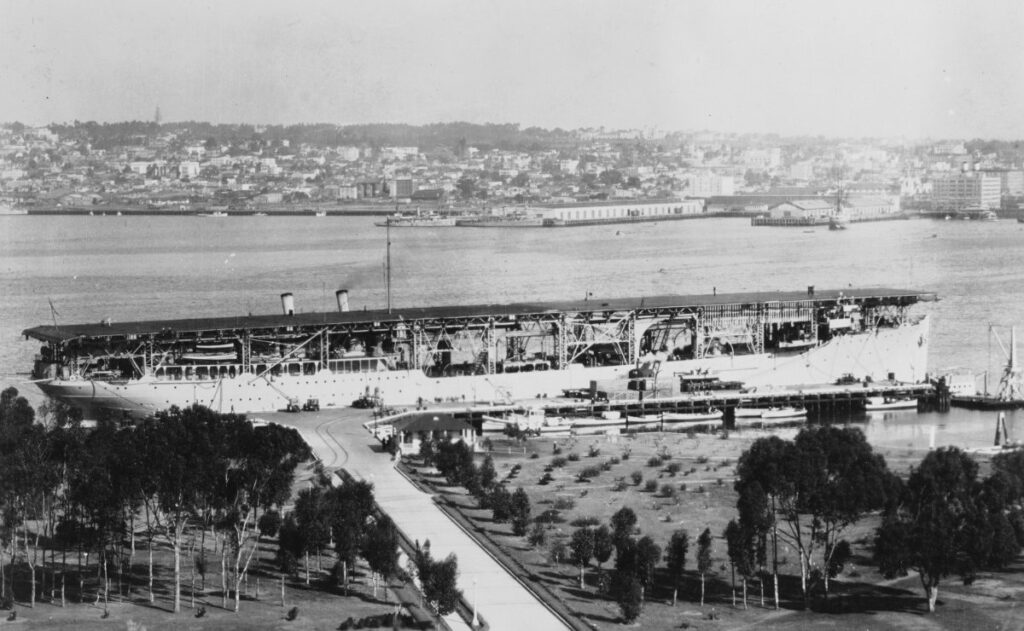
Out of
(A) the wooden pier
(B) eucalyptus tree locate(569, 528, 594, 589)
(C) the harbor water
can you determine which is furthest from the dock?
(B) eucalyptus tree locate(569, 528, 594, 589)

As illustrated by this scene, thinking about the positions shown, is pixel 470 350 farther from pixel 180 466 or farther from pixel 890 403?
pixel 180 466

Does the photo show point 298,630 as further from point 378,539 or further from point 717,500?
point 717,500

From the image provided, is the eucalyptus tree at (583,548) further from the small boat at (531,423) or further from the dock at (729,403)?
the small boat at (531,423)

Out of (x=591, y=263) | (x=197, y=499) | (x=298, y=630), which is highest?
(x=591, y=263)

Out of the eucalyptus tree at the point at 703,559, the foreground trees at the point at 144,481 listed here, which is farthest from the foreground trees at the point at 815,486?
the foreground trees at the point at 144,481

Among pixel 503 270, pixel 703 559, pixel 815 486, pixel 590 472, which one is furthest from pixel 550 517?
pixel 503 270

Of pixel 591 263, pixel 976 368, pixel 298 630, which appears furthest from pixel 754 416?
pixel 591 263

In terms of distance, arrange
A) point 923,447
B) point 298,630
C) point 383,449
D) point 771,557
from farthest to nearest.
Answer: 1. point 923,447
2. point 383,449
3. point 771,557
4. point 298,630
